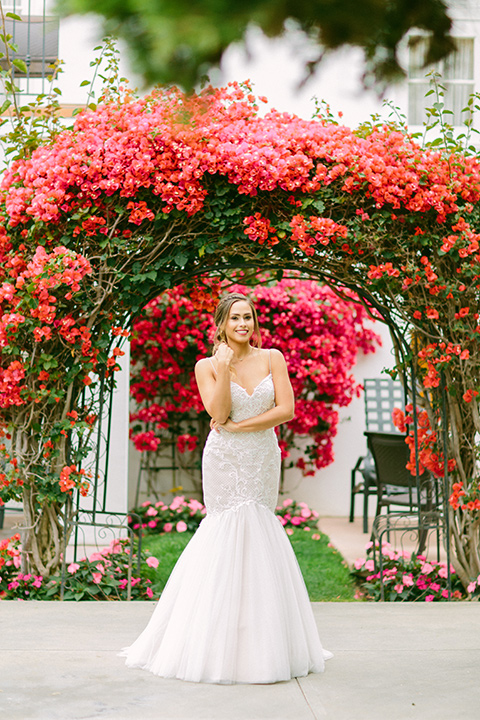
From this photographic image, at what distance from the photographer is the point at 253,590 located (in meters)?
3.34

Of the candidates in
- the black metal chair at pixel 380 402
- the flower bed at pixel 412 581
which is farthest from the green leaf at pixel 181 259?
the black metal chair at pixel 380 402

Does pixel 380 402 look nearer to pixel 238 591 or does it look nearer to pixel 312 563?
pixel 312 563

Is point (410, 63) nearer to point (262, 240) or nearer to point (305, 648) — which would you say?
point (305, 648)

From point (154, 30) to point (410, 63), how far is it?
1.37 ft

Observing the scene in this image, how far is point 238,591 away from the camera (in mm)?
3330

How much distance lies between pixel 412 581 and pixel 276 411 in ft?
7.36

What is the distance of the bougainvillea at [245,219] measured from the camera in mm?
4590

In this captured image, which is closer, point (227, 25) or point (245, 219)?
point (227, 25)

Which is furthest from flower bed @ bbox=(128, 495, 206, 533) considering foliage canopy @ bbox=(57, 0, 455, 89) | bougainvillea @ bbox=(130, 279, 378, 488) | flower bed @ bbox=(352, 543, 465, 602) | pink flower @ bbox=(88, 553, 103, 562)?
foliage canopy @ bbox=(57, 0, 455, 89)

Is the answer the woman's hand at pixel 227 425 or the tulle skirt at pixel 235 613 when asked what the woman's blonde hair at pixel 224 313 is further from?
the tulle skirt at pixel 235 613

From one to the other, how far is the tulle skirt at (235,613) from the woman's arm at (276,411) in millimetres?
360

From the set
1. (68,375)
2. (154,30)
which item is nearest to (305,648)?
(68,375)

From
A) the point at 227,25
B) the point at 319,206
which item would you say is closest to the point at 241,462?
the point at 319,206

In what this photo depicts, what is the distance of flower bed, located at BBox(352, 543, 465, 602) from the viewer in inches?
200
